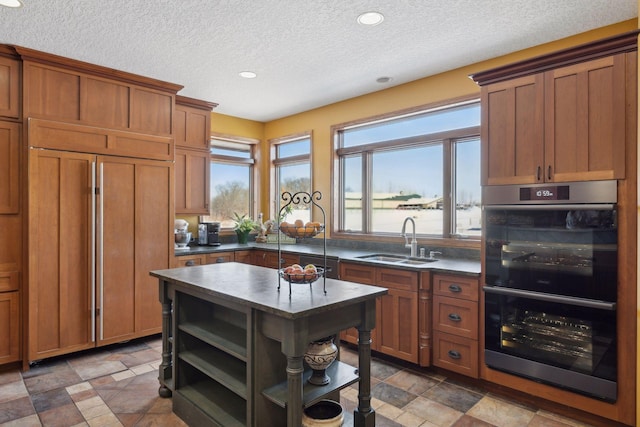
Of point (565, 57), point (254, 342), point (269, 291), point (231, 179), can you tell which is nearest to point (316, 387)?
point (254, 342)

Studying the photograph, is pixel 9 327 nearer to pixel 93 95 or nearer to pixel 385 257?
pixel 93 95

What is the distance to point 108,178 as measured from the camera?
352cm

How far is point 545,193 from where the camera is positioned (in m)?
2.53

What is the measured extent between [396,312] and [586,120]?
1.93 metres

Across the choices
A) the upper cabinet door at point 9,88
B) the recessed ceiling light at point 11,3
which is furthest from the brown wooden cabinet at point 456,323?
the upper cabinet door at point 9,88

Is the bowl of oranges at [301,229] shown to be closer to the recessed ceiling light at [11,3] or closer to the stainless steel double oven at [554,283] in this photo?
the stainless steel double oven at [554,283]

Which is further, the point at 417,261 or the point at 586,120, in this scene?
the point at 417,261

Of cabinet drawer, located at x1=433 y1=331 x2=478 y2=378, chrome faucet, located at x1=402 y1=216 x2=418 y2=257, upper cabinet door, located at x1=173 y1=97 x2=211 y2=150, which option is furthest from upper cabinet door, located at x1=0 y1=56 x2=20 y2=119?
cabinet drawer, located at x1=433 y1=331 x2=478 y2=378

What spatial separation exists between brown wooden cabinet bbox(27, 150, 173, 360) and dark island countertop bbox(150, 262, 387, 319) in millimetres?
1183

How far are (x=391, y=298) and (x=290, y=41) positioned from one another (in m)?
2.25

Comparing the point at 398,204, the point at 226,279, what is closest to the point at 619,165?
the point at 398,204

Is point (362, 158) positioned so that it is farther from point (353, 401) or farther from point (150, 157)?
point (353, 401)

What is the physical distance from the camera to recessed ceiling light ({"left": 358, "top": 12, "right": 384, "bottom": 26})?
2627mm

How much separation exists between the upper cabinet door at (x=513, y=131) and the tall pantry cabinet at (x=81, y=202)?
2.94 m
